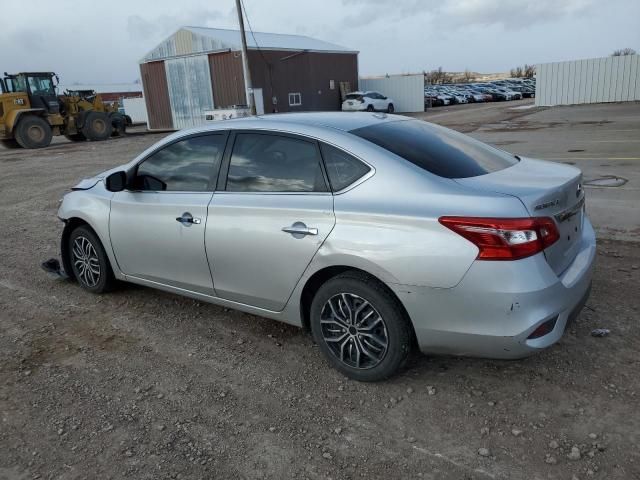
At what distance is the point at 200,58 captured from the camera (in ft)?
105

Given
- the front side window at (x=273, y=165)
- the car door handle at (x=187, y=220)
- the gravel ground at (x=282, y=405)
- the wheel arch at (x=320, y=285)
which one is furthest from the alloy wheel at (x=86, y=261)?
the wheel arch at (x=320, y=285)

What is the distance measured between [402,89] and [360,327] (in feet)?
132

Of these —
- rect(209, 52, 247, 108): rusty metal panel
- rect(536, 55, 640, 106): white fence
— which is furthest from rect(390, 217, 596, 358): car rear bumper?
rect(536, 55, 640, 106): white fence

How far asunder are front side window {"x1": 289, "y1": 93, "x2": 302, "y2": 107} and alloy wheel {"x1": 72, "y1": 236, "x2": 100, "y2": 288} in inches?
1208

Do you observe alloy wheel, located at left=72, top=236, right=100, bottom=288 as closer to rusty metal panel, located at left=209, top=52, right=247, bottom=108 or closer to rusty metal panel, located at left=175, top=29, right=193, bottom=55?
rusty metal panel, located at left=209, top=52, right=247, bottom=108

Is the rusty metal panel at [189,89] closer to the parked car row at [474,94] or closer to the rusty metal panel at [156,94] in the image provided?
the rusty metal panel at [156,94]

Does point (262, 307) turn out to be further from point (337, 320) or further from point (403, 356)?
point (403, 356)

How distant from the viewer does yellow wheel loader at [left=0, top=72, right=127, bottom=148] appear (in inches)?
944

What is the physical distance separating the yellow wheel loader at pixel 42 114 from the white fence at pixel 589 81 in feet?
83.9

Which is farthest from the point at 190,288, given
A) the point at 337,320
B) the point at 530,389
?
the point at 530,389

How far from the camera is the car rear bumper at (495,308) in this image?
2.81 metres

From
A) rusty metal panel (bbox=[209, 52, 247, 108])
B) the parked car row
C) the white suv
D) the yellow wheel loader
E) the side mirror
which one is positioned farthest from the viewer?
the parked car row

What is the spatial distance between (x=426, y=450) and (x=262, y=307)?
1.50 meters

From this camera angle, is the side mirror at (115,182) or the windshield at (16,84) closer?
the side mirror at (115,182)
